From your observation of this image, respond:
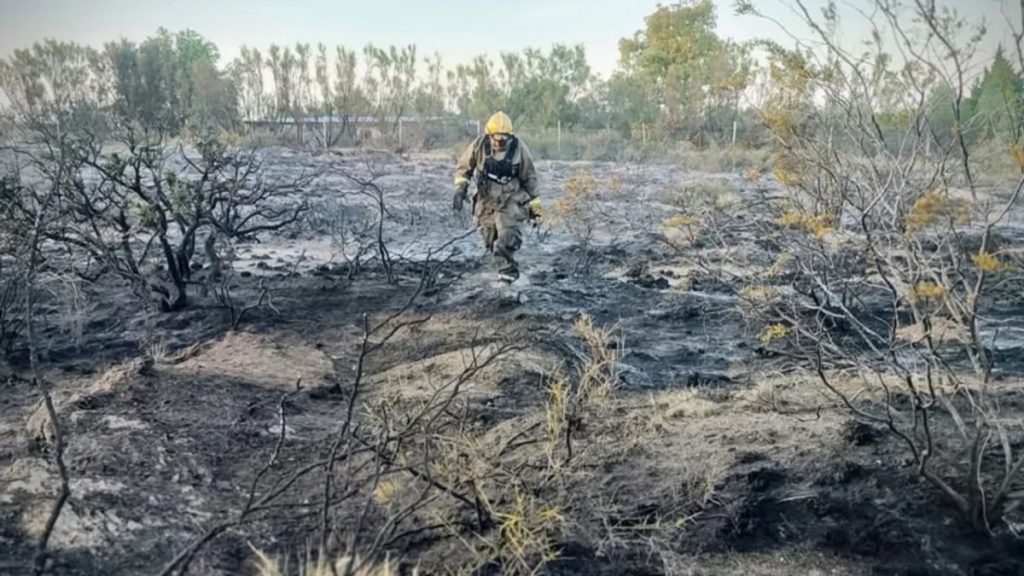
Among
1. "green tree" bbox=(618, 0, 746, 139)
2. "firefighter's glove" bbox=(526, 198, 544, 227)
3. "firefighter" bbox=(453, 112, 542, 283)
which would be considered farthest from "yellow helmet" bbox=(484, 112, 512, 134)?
"green tree" bbox=(618, 0, 746, 139)

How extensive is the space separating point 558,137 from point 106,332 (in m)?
21.7

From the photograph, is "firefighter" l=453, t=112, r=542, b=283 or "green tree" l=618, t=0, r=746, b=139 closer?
"firefighter" l=453, t=112, r=542, b=283

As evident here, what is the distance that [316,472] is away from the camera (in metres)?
4.55

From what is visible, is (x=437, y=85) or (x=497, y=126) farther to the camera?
(x=437, y=85)

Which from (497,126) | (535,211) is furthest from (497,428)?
(497,126)

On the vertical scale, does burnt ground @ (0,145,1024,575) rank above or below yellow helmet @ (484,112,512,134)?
below

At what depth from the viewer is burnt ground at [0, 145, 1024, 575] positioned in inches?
147

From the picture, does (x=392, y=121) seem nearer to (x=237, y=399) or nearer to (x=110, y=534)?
(x=237, y=399)

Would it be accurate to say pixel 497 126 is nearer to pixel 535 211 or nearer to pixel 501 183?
pixel 501 183

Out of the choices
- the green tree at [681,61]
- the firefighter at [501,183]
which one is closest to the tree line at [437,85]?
the green tree at [681,61]

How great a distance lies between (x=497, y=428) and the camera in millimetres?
5098

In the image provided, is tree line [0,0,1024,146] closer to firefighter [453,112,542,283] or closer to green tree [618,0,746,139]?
green tree [618,0,746,139]

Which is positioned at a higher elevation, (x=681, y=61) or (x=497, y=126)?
(x=681, y=61)

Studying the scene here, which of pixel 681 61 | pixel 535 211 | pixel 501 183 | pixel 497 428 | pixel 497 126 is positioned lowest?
pixel 497 428
